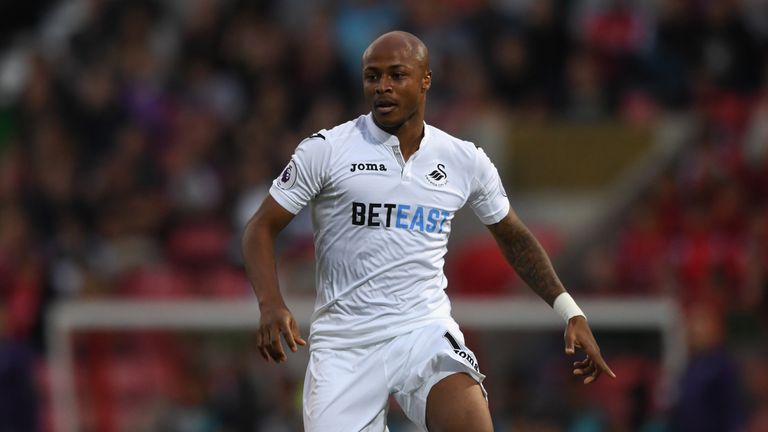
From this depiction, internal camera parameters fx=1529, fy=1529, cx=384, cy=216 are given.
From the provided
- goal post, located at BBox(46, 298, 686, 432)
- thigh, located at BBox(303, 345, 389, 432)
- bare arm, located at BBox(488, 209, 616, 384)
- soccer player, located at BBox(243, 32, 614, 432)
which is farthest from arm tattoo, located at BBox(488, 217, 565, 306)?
goal post, located at BBox(46, 298, 686, 432)

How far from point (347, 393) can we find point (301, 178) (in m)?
0.84

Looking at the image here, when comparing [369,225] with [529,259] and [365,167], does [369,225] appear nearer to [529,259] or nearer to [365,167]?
[365,167]

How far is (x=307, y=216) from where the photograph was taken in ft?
Result: 42.1

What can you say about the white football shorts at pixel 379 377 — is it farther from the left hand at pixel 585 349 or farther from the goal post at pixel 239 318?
the goal post at pixel 239 318

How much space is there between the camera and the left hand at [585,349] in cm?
591

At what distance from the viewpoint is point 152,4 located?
1562cm

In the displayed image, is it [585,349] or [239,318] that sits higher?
[585,349]

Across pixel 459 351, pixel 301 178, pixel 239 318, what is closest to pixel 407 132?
pixel 301 178

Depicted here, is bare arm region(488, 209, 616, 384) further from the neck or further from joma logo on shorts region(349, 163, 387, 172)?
joma logo on shorts region(349, 163, 387, 172)

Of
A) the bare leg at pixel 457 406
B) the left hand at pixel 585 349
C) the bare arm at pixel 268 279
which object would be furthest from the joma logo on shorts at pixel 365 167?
the left hand at pixel 585 349

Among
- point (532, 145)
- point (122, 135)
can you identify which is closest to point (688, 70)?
point (532, 145)

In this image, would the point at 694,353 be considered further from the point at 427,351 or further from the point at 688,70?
the point at 427,351

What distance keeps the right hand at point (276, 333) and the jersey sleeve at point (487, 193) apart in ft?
3.69

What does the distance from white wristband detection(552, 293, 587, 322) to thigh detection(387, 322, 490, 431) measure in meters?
0.46
